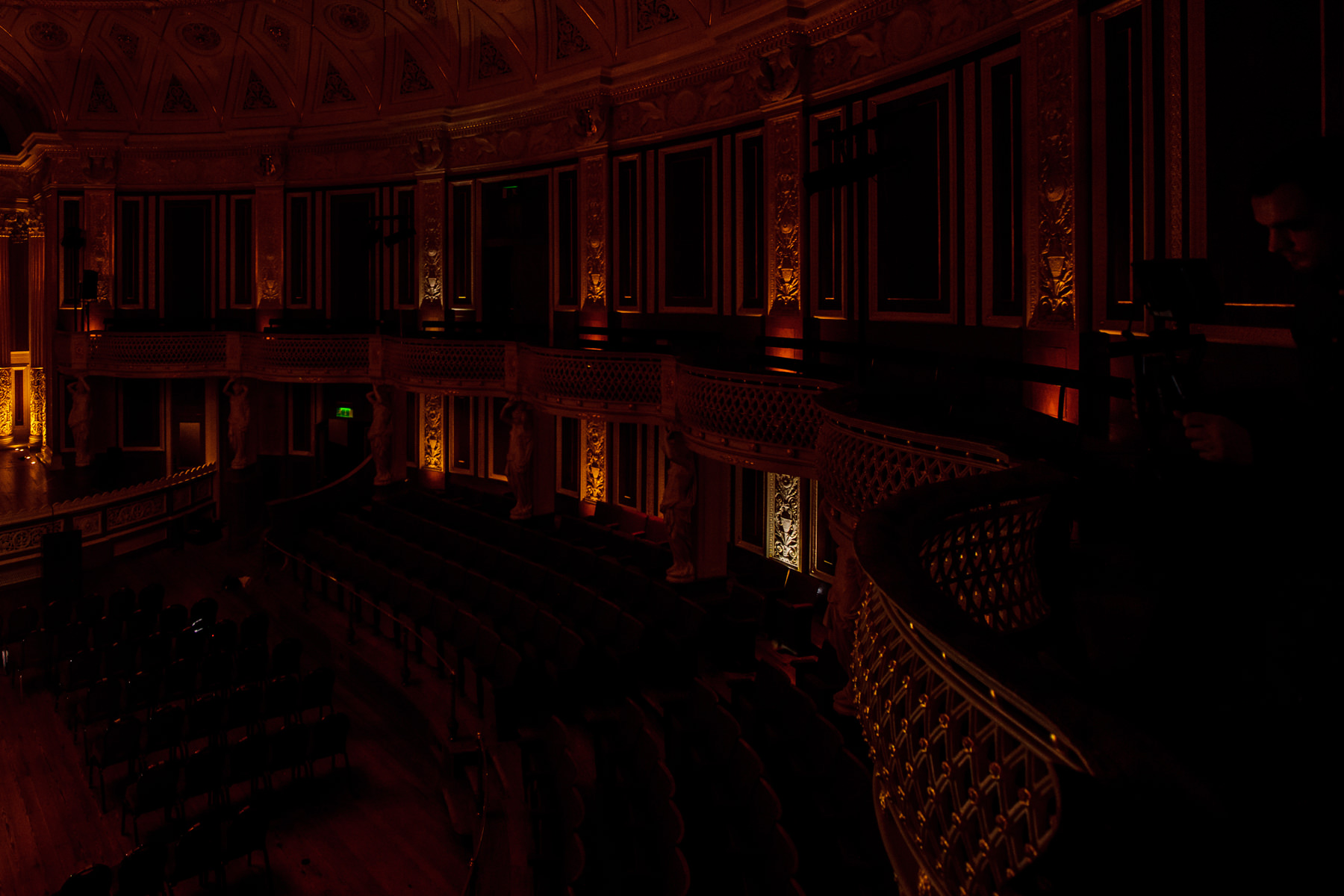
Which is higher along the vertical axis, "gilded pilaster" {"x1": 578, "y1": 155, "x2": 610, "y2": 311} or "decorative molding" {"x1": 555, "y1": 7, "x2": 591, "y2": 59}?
"decorative molding" {"x1": 555, "y1": 7, "x2": 591, "y2": 59}

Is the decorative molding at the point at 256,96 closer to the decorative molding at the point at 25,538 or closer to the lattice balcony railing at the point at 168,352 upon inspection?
the lattice balcony railing at the point at 168,352

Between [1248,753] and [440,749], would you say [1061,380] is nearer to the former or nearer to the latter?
[1248,753]

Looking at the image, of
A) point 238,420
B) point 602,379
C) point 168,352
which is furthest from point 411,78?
point 602,379

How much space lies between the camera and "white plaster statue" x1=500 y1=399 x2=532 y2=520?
13773 mm

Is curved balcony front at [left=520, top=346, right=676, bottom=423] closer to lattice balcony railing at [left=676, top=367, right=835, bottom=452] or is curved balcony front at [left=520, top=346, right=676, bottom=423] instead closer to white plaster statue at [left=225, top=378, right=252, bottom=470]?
lattice balcony railing at [left=676, top=367, right=835, bottom=452]

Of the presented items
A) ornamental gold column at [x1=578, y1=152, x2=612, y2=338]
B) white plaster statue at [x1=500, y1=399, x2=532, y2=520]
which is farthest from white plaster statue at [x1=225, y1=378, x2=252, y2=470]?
ornamental gold column at [x1=578, y1=152, x2=612, y2=338]

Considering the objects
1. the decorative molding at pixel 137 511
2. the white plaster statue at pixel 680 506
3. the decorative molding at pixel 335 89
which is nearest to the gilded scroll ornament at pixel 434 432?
the decorative molding at pixel 137 511

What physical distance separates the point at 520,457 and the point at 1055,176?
8.92 metres

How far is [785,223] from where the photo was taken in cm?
1091

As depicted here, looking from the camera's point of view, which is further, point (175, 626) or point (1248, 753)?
point (175, 626)

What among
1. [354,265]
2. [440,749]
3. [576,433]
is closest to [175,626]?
[440,749]

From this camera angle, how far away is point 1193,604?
227 cm

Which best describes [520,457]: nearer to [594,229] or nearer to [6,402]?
[594,229]

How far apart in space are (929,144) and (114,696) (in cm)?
1038
